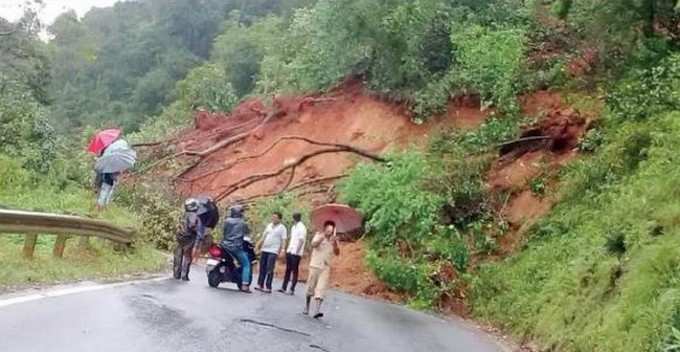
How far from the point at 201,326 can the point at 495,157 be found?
15894 mm

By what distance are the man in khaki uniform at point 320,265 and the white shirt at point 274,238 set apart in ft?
9.77

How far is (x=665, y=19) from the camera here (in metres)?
22.0

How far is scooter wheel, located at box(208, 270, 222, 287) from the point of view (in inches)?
631

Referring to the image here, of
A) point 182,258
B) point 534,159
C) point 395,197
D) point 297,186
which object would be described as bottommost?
point 182,258

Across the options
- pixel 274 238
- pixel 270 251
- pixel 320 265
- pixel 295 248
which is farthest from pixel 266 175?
pixel 320 265

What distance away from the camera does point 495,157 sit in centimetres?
2489

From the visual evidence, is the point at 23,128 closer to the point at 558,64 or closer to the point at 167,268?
the point at 167,268

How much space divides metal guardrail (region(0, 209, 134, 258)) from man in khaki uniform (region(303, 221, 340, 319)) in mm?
3834

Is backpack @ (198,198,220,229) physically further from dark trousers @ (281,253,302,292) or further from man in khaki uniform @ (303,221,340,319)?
man in khaki uniform @ (303,221,340,319)

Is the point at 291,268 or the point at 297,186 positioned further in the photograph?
the point at 297,186

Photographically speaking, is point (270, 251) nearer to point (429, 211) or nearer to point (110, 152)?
point (110, 152)

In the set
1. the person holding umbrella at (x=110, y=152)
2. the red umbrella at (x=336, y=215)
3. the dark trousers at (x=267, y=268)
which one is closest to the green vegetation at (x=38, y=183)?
the person holding umbrella at (x=110, y=152)

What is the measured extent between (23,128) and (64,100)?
4897cm

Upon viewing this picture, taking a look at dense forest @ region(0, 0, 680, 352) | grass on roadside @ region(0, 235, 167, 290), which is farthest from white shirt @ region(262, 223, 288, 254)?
dense forest @ region(0, 0, 680, 352)
